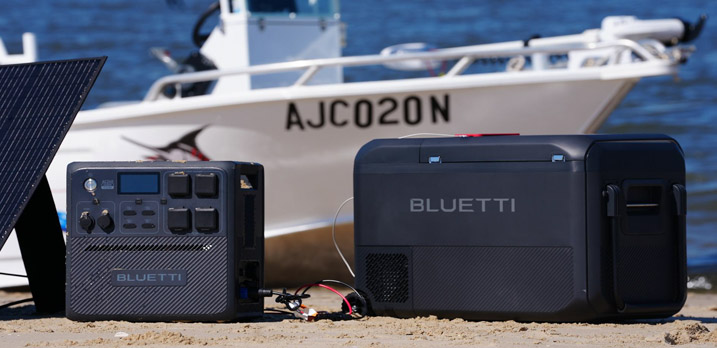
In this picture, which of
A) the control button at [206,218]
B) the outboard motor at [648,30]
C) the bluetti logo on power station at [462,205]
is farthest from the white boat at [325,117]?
the control button at [206,218]

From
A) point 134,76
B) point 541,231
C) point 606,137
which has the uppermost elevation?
point 606,137

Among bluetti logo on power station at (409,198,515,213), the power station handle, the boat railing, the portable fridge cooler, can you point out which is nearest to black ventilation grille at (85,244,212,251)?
the portable fridge cooler

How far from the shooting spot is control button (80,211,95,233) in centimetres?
439

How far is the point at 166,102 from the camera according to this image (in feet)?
24.0

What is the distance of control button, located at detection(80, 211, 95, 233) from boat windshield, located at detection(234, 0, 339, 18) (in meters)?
4.36

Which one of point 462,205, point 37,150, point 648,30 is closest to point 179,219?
point 37,150

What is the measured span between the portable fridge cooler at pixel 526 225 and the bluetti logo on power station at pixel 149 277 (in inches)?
27.4

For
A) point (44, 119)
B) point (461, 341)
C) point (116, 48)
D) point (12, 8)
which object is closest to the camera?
point (461, 341)

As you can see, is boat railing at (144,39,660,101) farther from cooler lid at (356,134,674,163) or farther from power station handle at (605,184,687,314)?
power station handle at (605,184,687,314)

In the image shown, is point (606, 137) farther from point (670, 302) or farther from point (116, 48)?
point (116, 48)

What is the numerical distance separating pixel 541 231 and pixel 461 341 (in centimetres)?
55

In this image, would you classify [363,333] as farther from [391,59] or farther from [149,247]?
[391,59]

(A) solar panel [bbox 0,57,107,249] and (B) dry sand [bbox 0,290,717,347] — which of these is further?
(A) solar panel [bbox 0,57,107,249]

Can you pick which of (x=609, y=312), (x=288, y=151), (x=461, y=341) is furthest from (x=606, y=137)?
(x=288, y=151)
